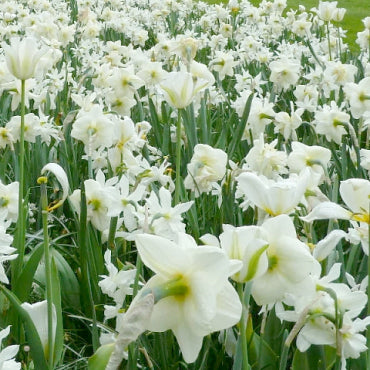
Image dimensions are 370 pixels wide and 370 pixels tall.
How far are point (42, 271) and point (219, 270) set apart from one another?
1440 millimetres

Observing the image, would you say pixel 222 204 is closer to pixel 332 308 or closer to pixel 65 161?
pixel 65 161

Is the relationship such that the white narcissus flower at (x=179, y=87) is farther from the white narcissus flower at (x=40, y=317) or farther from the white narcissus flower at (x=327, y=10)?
the white narcissus flower at (x=327, y=10)

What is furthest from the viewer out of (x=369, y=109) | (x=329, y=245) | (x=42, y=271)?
(x=369, y=109)

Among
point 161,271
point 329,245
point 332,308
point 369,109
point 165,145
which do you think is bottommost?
point 165,145

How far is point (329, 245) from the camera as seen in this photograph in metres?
1.12

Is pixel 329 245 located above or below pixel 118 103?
above

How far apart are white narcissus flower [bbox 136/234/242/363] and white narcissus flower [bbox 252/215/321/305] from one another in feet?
0.49

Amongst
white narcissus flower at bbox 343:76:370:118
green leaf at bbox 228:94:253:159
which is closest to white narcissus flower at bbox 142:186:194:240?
green leaf at bbox 228:94:253:159

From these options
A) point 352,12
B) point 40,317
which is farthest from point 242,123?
point 352,12

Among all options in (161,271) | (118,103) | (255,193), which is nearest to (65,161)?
(118,103)

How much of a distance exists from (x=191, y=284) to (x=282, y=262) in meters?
0.20

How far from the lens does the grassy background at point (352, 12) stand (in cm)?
1104

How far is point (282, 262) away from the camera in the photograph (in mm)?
1013

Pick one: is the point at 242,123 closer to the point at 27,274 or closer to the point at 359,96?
the point at 359,96
